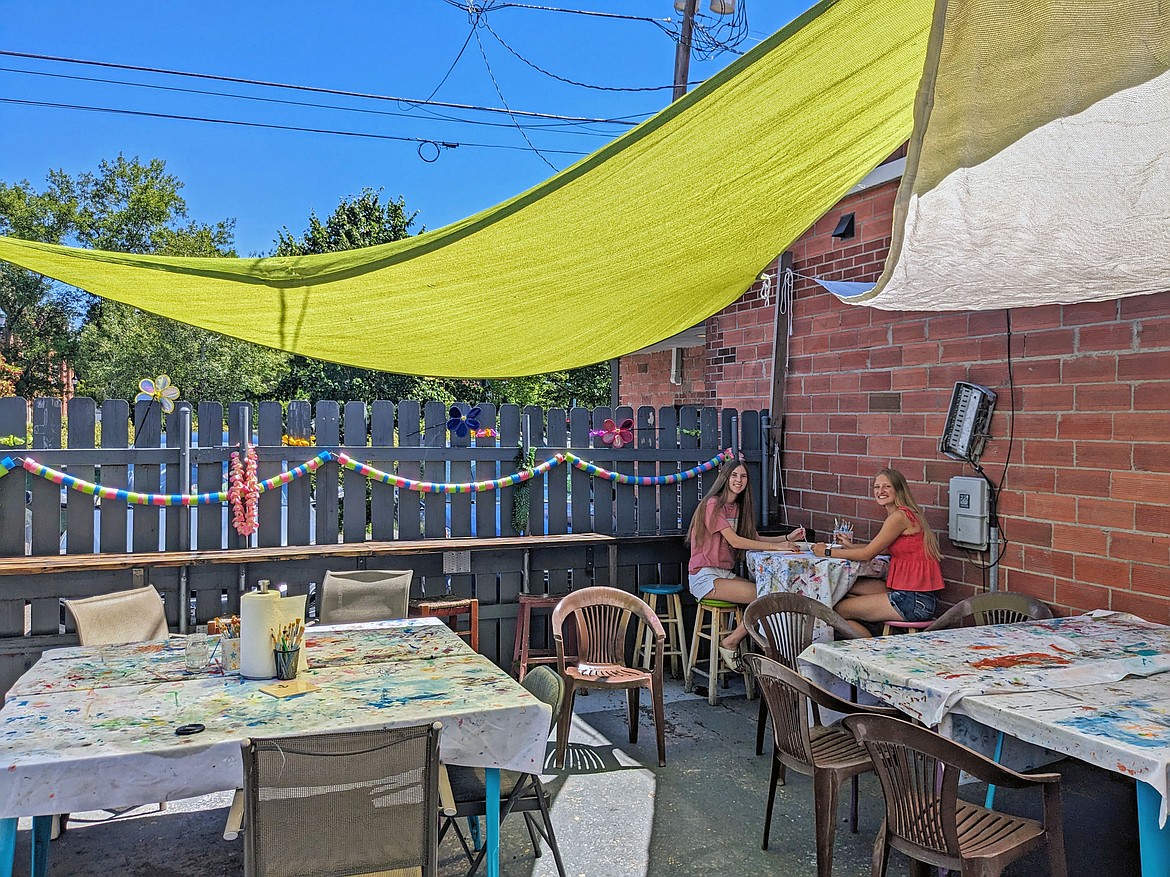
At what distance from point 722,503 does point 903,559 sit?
1329mm

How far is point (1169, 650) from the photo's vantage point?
10.5ft

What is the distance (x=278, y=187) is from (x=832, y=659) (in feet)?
92.5

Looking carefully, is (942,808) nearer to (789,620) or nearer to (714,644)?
(789,620)

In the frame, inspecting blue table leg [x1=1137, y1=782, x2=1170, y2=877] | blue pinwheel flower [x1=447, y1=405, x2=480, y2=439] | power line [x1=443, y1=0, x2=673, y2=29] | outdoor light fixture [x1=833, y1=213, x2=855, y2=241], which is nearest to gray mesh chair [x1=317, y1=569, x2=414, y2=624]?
blue pinwheel flower [x1=447, y1=405, x2=480, y2=439]

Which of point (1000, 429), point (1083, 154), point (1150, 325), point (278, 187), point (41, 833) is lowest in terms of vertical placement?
point (41, 833)

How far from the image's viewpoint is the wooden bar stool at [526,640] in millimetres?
5602

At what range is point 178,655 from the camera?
336 cm

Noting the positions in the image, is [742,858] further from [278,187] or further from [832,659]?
[278,187]

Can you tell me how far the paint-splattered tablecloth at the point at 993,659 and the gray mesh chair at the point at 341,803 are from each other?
1626mm

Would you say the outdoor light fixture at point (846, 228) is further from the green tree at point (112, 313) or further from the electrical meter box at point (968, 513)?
the green tree at point (112, 313)

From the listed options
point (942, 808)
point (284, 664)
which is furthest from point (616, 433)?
point (942, 808)

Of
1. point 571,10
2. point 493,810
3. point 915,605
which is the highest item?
point 571,10

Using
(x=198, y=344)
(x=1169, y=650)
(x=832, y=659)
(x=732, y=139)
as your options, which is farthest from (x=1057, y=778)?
(x=198, y=344)

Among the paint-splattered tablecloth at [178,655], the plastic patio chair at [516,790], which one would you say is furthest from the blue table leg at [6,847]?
the plastic patio chair at [516,790]
